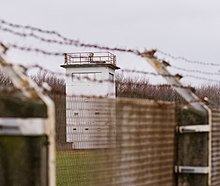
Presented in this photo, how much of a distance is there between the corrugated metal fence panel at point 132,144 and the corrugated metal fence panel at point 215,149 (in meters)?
0.49

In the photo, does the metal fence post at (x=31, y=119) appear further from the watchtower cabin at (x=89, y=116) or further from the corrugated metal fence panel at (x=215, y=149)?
the corrugated metal fence panel at (x=215, y=149)

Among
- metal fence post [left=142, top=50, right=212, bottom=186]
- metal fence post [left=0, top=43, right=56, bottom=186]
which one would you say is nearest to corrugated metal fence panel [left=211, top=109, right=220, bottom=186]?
metal fence post [left=142, top=50, right=212, bottom=186]

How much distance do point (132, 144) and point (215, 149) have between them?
1.28m

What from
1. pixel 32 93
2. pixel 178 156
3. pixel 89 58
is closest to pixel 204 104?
pixel 178 156

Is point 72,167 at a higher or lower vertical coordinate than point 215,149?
lower

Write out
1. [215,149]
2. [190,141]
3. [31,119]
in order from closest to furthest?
[31,119]
[190,141]
[215,149]

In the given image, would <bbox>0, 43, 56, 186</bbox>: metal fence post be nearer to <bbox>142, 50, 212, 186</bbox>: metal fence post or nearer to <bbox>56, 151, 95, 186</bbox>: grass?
<bbox>142, 50, 212, 186</bbox>: metal fence post

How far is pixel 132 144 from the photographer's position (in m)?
4.85

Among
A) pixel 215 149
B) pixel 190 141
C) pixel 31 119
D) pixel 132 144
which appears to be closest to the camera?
pixel 31 119

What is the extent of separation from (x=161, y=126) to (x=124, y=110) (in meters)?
0.55

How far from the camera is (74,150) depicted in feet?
24.7

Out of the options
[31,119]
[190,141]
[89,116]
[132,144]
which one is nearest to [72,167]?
[89,116]

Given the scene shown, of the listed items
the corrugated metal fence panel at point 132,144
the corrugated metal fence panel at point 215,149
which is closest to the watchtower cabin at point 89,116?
the corrugated metal fence panel at point 132,144

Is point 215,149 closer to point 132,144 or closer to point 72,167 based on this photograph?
point 132,144
